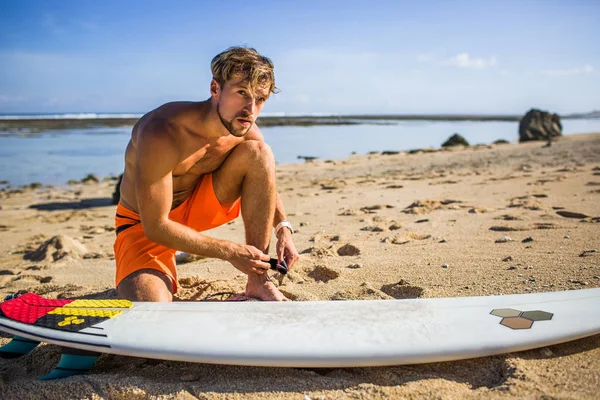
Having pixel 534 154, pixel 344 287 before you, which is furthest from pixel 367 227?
pixel 534 154

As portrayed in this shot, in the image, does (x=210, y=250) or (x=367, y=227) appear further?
(x=367, y=227)

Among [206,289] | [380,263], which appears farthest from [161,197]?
[380,263]

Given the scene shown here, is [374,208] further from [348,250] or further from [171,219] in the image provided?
[171,219]

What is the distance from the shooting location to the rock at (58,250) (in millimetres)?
3764

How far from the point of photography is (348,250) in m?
3.33

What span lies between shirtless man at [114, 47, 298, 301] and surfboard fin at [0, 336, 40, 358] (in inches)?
18.1

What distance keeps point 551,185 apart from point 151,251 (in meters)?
4.40

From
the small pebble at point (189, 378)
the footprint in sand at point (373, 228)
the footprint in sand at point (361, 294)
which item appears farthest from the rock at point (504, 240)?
the small pebble at point (189, 378)

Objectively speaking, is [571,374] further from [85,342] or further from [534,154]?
[534,154]

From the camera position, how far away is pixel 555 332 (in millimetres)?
1804

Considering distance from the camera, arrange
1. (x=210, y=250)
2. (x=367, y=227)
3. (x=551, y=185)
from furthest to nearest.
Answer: (x=551, y=185), (x=367, y=227), (x=210, y=250)

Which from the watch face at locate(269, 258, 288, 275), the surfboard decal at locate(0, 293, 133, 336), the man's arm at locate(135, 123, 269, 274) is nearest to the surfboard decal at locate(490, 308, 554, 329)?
the watch face at locate(269, 258, 288, 275)

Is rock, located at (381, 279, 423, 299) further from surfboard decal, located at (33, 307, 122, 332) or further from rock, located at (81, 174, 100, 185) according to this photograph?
rock, located at (81, 174, 100, 185)

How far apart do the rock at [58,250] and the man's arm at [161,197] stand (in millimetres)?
1903
